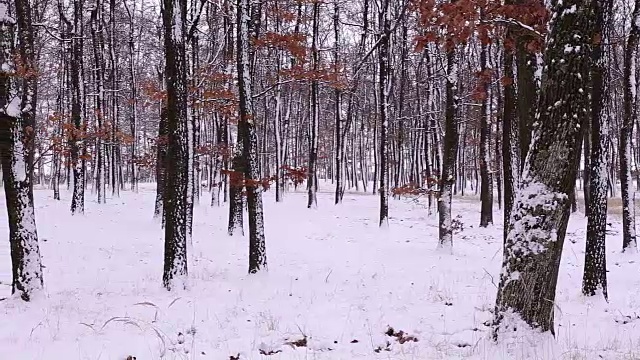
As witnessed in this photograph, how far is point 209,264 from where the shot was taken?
11375 millimetres

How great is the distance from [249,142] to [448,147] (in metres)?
5.59

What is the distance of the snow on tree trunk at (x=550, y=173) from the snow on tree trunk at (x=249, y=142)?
5.53 metres

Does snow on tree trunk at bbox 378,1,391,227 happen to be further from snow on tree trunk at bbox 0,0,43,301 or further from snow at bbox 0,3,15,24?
snow at bbox 0,3,15,24

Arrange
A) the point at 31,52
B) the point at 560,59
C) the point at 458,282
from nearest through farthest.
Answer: the point at 560,59 → the point at 31,52 → the point at 458,282

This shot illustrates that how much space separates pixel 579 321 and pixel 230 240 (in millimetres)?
10394

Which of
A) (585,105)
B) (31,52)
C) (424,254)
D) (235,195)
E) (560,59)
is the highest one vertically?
(31,52)

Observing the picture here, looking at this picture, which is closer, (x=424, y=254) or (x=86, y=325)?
(x=86, y=325)

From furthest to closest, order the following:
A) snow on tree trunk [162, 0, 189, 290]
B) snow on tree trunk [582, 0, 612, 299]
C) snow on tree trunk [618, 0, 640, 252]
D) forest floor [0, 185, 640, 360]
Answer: snow on tree trunk [618, 0, 640, 252], snow on tree trunk [162, 0, 189, 290], snow on tree trunk [582, 0, 612, 299], forest floor [0, 185, 640, 360]

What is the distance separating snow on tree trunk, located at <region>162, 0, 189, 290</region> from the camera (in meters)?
8.51

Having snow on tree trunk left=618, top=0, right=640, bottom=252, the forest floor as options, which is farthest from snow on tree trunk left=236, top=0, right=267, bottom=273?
snow on tree trunk left=618, top=0, right=640, bottom=252

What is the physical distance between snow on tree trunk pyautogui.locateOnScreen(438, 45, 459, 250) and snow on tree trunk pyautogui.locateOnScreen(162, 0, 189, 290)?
7.04 metres

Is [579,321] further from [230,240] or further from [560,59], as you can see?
[230,240]

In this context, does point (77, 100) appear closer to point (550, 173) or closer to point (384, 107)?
point (384, 107)

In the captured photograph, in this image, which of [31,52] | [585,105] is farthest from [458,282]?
[31,52]
